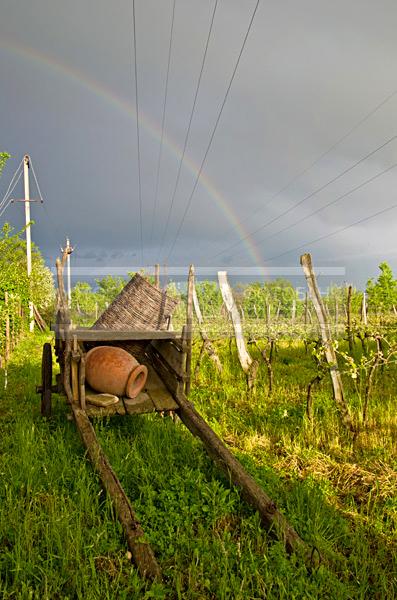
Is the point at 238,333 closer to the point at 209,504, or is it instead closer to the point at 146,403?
the point at 146,403

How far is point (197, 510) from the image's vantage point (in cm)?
294

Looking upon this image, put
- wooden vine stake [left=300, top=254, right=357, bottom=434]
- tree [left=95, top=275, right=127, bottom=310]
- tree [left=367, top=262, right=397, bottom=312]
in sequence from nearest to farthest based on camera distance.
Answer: wooden vine stake [left=300, top=254, right=357, bottom=434]
tree [left=367, top=262, right=397, bottom=312]
tree [left=95, top=275, right=127, bottom=310]

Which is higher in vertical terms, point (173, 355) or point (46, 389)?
point (173, 355)

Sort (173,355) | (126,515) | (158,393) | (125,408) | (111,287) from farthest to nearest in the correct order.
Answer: (111,287) → (158,393) → (173,355) → (125,408) → (126,515)

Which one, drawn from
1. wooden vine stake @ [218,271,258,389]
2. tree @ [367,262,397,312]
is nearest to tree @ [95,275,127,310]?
tree @ [367,262,397,312]

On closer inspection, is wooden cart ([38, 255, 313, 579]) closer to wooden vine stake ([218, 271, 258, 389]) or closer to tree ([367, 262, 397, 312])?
wooden vine stake ([218, 271, 258, 389])

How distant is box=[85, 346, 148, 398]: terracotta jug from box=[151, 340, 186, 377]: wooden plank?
34cm

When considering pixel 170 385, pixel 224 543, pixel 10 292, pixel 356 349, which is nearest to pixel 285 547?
pixel 224 543

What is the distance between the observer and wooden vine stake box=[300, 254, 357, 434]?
4836 millimetres

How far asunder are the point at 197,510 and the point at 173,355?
72.1 inches

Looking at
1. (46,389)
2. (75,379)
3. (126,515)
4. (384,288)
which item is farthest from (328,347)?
(384,288)

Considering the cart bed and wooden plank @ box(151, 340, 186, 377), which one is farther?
wooden plank @ box(151, 340, 186, 377)

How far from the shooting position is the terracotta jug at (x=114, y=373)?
4.38 m

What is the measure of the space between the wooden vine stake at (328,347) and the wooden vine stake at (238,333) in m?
1.40
